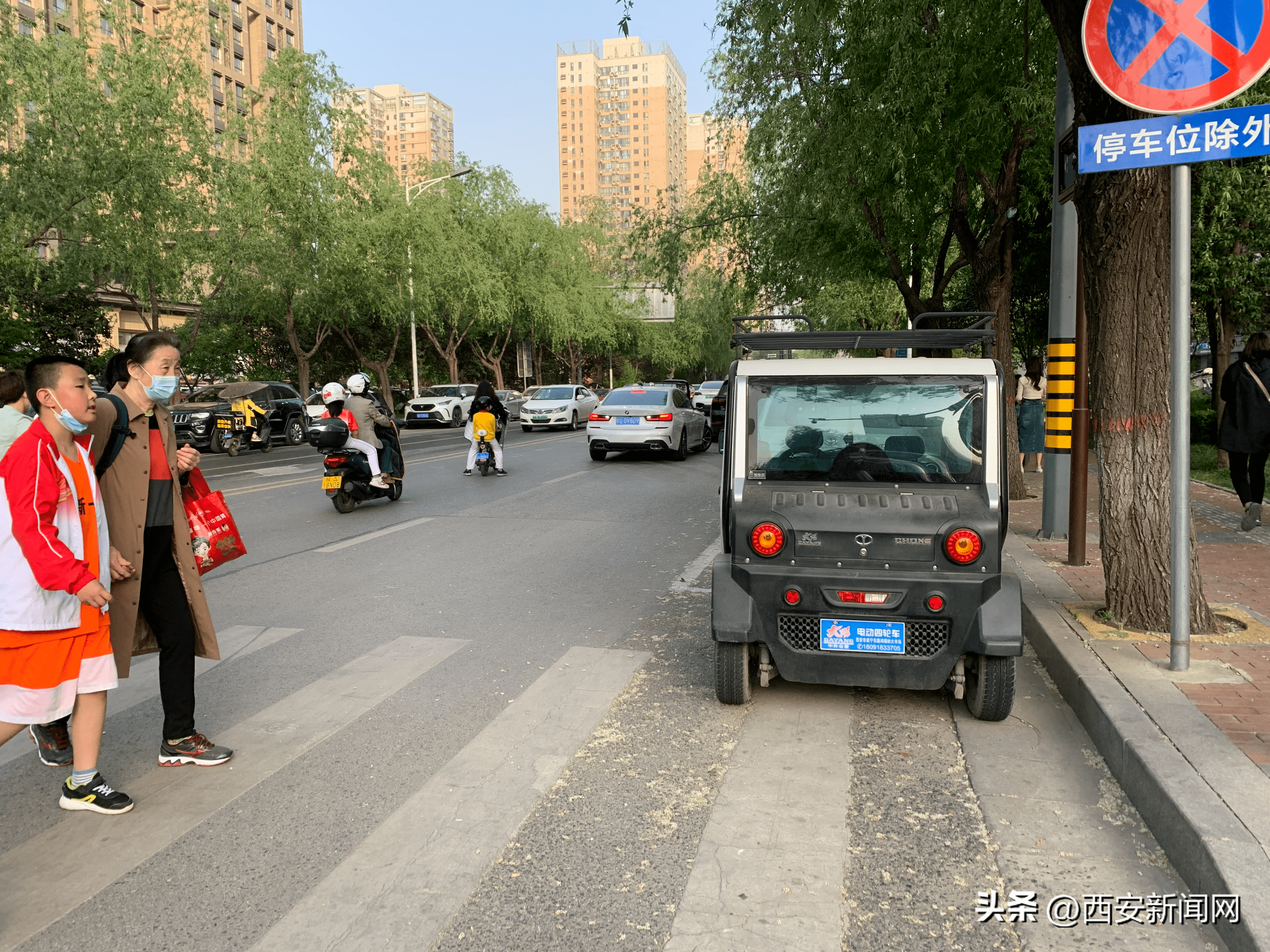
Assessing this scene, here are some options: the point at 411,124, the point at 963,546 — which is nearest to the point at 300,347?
the point at 963,546

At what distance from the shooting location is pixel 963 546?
4.29 metres

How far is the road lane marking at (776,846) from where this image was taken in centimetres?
282

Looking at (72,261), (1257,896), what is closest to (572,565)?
(1257,896)

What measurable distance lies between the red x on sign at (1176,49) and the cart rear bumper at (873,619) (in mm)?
2289

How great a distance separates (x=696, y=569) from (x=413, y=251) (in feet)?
96.5

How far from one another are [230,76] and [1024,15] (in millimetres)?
68820

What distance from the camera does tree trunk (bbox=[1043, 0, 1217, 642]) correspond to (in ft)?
17.8

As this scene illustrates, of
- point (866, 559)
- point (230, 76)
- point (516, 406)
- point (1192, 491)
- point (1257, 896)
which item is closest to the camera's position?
point (1257, 896)

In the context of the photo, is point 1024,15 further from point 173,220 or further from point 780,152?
point 173,220

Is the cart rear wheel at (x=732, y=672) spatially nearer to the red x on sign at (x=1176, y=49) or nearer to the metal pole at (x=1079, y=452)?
the red x on sign at (x=1176, y=49)

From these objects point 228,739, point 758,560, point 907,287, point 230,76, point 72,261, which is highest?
point 230,76

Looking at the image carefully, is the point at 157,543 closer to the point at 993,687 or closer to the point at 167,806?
the point at 167,806

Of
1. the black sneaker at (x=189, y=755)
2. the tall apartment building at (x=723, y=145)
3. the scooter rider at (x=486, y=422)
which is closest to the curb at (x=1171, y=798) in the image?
the black sneaker at (x=189, y=755)

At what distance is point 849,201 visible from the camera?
13648mm
